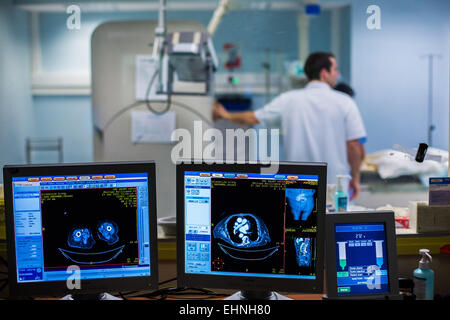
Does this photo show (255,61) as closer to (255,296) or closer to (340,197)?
(340,197)

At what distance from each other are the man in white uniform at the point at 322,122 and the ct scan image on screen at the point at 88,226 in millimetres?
1533

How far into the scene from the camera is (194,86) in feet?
8.26

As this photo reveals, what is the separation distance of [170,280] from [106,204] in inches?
15.2

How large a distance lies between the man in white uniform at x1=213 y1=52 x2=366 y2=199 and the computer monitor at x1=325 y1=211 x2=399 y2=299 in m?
1.37

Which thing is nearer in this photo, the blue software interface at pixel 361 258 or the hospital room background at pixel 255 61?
the blue software interface at pixel 361 258

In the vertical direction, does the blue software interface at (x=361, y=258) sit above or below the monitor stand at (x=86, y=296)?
above

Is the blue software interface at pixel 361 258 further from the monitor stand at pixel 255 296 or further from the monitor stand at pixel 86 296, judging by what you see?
the monitor stand at pixel 86 296

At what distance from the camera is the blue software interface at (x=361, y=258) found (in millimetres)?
1187

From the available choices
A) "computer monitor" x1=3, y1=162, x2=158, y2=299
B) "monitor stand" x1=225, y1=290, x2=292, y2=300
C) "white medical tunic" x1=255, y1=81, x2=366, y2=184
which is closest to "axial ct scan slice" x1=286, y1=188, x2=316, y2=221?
"monitor stand" x1=225, y1=290, x2=292, y2=300

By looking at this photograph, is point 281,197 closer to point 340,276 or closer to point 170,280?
point 340,276

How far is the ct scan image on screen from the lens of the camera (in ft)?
3.95

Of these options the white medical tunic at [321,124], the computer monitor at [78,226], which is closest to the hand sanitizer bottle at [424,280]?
the computer monitor at [78,226]

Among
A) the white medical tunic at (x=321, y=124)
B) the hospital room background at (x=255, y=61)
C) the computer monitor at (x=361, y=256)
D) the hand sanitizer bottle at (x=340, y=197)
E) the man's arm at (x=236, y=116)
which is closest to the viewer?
the computer monitor at (x=361, y=256)

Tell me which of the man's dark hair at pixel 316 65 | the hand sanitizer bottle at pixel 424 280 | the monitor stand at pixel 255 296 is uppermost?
the man's dark hair at pixel 316 65
